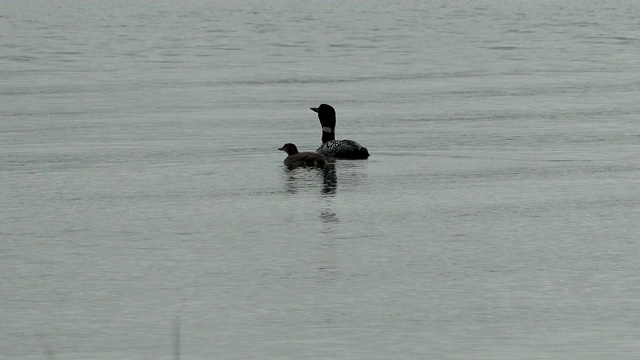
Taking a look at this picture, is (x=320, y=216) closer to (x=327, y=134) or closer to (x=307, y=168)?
(x=307, y=168)

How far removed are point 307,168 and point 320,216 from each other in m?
3.96

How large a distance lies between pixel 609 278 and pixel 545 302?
1053 mm

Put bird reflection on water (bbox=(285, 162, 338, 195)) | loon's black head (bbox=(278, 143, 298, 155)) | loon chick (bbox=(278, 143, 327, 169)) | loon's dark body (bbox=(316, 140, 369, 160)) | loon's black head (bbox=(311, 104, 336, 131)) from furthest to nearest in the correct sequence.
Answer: loon's black head (bbox=(311, 104, 336, 131)) → loon's dark body (bbox=(316, 140, 369, 160)) → loon's black head (bbox=(278, 143, 298, 155)) → loon chick (bbox=(278, 143, 327, 169)) → bird reflection on water (bbox=(285, 162, 338, 195))

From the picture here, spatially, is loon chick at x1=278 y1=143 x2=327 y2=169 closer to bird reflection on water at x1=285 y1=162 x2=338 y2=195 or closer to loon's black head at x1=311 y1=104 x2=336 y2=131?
bird reflection on water at x1=285 y1=162 x2=338 y2=195

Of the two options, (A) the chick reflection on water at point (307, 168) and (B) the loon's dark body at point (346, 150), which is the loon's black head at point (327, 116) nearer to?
(B) the loon's dark body at point (346, 150)

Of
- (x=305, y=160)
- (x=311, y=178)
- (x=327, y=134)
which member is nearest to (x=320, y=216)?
(x=311, y=178)

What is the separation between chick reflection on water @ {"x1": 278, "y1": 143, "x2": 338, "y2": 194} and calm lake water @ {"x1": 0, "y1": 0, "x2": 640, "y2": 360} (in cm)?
12

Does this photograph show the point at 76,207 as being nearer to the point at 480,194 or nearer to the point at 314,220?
the point at 314,220

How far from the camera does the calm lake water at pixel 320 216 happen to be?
1114cm

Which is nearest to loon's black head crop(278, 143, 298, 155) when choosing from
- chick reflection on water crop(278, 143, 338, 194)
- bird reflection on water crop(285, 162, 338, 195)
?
chick reflection on water crop(278, 143, 338, 194)

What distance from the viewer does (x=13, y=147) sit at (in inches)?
886

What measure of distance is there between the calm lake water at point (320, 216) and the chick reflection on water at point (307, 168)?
122 mm

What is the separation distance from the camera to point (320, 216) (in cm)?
1634

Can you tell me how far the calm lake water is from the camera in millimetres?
11141
